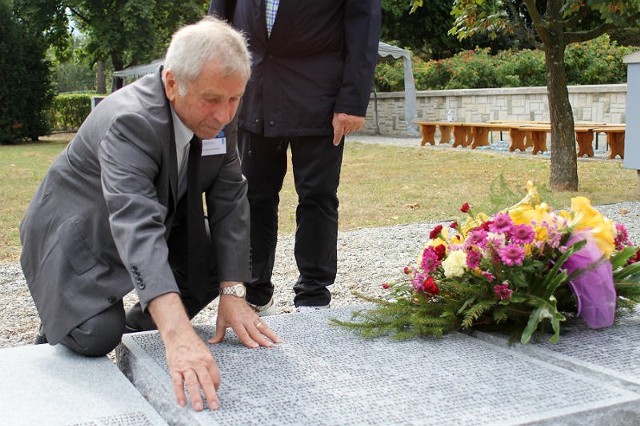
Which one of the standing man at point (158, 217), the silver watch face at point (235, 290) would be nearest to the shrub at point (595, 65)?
the standing man at point (158, 217)

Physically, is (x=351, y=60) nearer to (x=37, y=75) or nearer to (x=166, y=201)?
(x=166, y=201)

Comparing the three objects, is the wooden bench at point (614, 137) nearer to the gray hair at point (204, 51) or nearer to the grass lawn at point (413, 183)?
the grass lawn at point (413, 183)

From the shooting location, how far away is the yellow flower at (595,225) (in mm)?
2855

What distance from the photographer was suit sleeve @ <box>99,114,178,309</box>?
7.68 ft

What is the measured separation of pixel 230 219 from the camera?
299 centimetres

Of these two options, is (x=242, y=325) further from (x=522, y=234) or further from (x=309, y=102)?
(x=309, y=102)

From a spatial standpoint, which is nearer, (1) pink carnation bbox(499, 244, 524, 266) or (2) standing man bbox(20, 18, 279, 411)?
(2) standing man bbox(20, 18, 279, 411)

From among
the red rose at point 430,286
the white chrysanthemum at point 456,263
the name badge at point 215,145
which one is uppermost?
the name badge at point 215,145

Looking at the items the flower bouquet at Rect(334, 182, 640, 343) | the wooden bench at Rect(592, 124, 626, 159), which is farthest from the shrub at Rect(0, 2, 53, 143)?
the flower bouquet at Rect(334, 182, 640, 343)

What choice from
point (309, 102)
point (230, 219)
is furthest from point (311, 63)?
point (230, 219)

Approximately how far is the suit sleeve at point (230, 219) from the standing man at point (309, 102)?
2.36ft

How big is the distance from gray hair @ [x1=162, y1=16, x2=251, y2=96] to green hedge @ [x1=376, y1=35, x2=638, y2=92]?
1840 centimetres

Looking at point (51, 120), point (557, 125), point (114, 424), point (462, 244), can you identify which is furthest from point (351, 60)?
point (51, 120)

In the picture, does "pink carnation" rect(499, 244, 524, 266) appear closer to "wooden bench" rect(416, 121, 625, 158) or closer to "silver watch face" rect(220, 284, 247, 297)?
"silver watch face" rect(220, 284, 247, 297)
